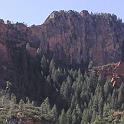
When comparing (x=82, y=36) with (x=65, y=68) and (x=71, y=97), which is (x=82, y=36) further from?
(x=71, y=97)

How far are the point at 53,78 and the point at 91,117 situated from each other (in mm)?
29189

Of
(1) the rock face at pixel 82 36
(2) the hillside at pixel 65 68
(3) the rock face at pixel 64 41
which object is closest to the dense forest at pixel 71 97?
(2) the hillside at pixel 65 68

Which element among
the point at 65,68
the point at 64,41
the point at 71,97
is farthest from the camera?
the point at 64,41

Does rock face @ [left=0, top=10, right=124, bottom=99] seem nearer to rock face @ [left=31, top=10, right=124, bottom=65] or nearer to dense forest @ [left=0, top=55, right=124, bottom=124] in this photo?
rock face @ [left=31, top=10, right=124, bottom=65]

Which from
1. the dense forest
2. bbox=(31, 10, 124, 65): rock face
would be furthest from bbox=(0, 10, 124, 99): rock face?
the dense forest

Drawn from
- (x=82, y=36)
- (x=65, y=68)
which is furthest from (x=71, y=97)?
(x=82, y=36)

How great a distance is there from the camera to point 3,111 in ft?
283

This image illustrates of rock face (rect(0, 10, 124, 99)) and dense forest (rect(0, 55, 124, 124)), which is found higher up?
rock face (rect(0, 10, 124, 99))

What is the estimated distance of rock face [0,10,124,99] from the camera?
474 ft

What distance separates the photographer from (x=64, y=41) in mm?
176875

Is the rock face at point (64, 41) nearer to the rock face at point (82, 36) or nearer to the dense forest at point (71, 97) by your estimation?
the rock face at point (82, 36)

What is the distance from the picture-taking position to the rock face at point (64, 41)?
14462 cm

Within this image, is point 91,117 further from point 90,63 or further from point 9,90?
point 90,63

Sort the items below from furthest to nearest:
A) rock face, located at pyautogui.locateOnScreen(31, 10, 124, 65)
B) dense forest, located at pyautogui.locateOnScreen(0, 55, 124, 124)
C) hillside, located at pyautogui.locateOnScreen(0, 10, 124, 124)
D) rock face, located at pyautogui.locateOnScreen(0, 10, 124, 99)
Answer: rock face, located at pyautogui.locateOnScreen(31, 10, 124, 65)
rock face, located at pyautogui.locateOnScreen(0, 10, 124, 99)
hillside, located at pyautogui.locateOnScreen(0, 10, 124, 124)
dense forest, located at pyautogui.locateOnScreen(0, 55, 124, 124)
